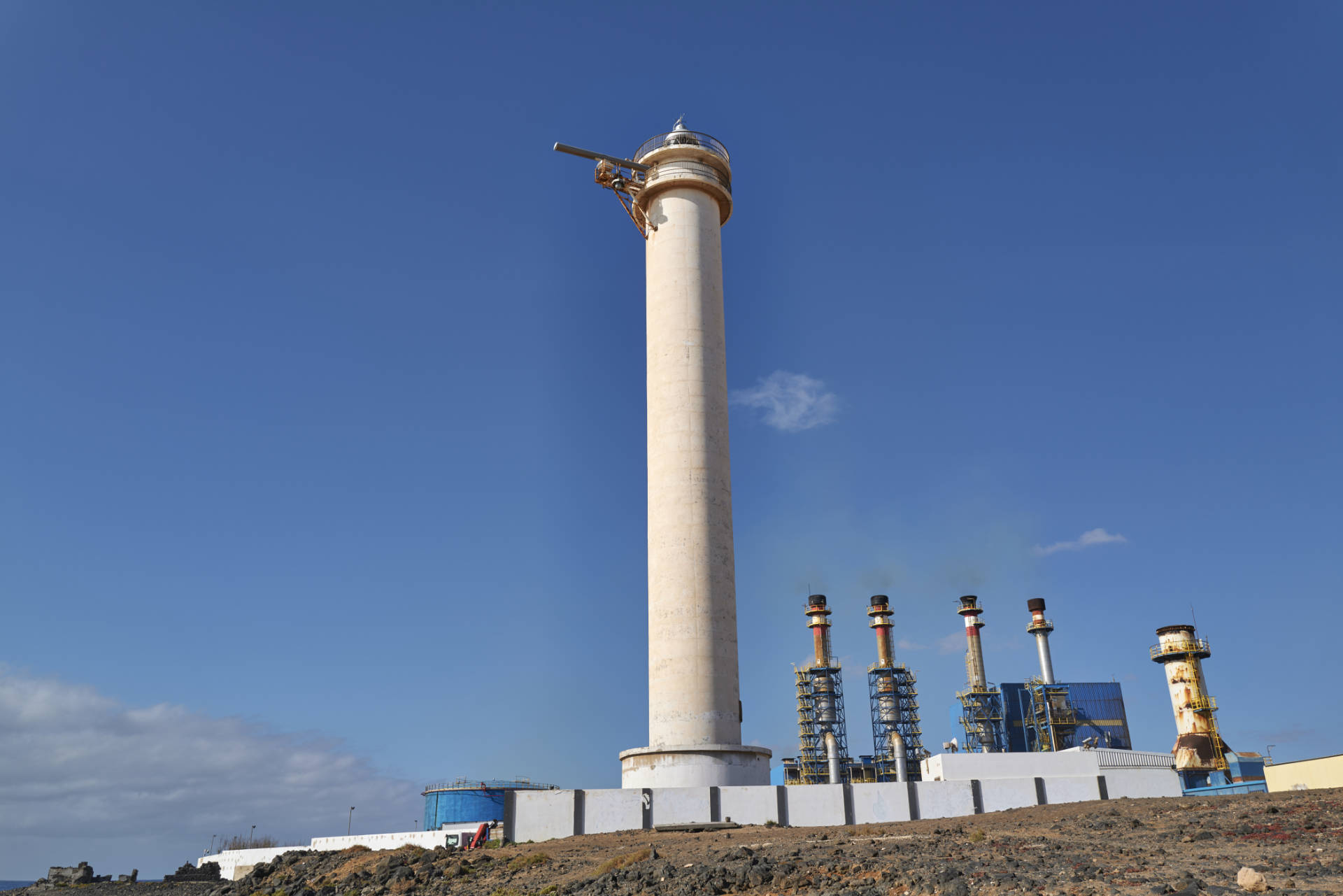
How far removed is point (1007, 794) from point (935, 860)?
660 inches

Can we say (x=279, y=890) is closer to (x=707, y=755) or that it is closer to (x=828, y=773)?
(x=707, y=755)

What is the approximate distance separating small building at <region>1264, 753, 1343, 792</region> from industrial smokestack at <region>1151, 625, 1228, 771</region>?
12719mm

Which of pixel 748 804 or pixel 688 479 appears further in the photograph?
pixel 688 479

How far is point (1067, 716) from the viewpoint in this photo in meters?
65.3

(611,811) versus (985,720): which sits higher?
(985,720)

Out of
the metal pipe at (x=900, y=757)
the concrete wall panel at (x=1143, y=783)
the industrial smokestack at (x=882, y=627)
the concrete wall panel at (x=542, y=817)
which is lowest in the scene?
the concrete wall panel at (x=542, y=817)

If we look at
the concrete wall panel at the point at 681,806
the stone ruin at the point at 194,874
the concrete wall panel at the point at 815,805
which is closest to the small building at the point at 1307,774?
the concrete wall panel at the point at 815,805

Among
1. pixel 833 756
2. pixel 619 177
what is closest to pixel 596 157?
pixel 619 177

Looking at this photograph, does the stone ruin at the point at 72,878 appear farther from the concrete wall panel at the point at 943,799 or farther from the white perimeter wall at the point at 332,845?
the concrete wall panel at the point at 943,799

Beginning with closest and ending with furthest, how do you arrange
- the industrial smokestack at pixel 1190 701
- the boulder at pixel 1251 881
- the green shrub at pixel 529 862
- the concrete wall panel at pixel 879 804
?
the boulder at pixel 1251 881, the green shrub at pixel 529 862, the concrete wall panel at pixel 879 804, the industrial smokestack at pixel 1190 701

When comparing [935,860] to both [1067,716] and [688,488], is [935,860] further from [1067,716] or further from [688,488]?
[1067,716]

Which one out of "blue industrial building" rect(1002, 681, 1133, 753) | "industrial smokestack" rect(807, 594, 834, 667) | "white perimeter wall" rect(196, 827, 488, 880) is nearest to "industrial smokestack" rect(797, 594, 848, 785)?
"industrial smokestack" rect(807, 594, 834, 667)

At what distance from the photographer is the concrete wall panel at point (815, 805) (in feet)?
98.2

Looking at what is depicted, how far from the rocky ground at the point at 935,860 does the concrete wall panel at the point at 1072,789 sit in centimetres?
381
